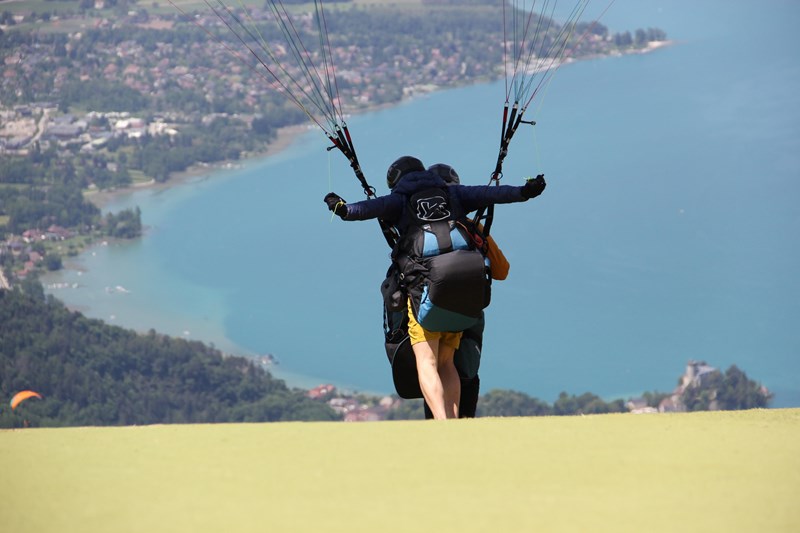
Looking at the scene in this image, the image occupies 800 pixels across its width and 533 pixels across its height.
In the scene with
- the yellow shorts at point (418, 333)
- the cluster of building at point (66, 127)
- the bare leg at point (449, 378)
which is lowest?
the cluster of building at point (66, 127)

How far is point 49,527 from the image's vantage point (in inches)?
127

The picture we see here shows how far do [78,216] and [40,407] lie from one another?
122ft

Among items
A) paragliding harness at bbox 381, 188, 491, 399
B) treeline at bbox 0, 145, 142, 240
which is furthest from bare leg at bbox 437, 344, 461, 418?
treeline at bbox 0, 145, 142, 240

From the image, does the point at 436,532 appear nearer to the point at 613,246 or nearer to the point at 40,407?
the point at 40,407

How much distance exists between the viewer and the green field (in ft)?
10.7

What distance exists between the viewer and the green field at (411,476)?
326 cm

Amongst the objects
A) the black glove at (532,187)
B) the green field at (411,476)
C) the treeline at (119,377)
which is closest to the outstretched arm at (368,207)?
the black glove at (532,187)

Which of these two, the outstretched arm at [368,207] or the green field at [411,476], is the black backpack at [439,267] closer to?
the outstretched arm at [368,207]

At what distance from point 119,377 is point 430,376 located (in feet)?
230

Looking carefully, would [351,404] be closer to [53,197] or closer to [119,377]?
[119,377]

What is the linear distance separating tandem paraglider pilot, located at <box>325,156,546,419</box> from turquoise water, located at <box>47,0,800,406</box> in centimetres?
6122

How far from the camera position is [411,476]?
3.61 metres

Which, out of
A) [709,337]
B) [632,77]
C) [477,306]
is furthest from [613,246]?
[477,306]

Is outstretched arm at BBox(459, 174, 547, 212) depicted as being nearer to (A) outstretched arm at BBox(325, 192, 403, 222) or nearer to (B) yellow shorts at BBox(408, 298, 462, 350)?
(A) outstretched arm at BBox(325, 192, 403, 222)
